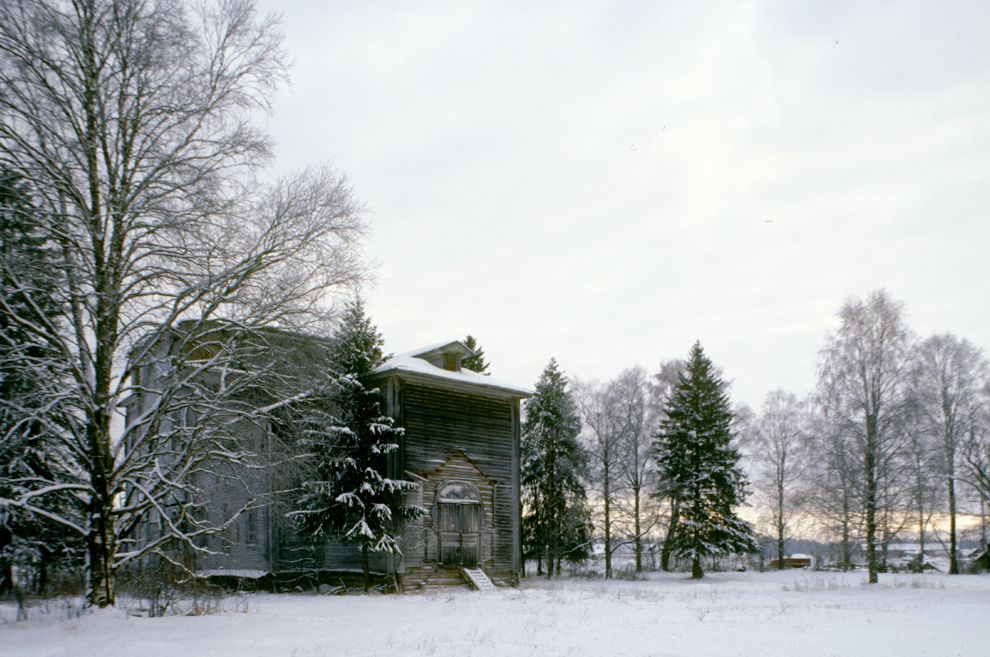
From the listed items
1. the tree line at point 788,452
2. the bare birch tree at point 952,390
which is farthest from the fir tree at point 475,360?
the bare birch tree at point 952,390

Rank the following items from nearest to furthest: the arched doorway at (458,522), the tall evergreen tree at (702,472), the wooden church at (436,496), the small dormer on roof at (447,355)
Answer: the wooden church at (436,496) < the arched doorway at (458,522) < the small dormer on roof at (447,355) < the tall evergreen tree at (702,472)

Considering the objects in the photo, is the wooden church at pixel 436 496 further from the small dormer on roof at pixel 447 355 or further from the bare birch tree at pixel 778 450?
the bare birch tree at pixel 778 450

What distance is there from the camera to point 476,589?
28.3 metres

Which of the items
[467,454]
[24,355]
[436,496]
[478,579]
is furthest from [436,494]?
[24,355]

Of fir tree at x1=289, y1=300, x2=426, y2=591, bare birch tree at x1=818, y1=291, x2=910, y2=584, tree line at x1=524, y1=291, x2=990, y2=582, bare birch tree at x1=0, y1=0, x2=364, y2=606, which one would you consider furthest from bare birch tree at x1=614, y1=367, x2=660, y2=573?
bare birch tree at x1=0, y1=0, x2=364, y2=606

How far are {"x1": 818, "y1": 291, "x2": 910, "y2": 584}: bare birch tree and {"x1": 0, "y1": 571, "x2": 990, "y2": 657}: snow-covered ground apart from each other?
9.96m

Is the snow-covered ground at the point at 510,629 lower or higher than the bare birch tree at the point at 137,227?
lower

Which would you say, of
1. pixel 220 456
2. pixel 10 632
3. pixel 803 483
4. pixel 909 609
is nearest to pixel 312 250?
pixel 220 456

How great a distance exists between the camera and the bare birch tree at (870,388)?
34.3 meters

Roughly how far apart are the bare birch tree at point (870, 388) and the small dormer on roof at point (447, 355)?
17.3 meters

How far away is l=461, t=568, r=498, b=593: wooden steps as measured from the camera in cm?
2820

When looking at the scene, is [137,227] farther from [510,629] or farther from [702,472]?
[702,472]

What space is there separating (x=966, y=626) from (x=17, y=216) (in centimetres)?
2172

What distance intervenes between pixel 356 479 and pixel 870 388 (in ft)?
75.9
